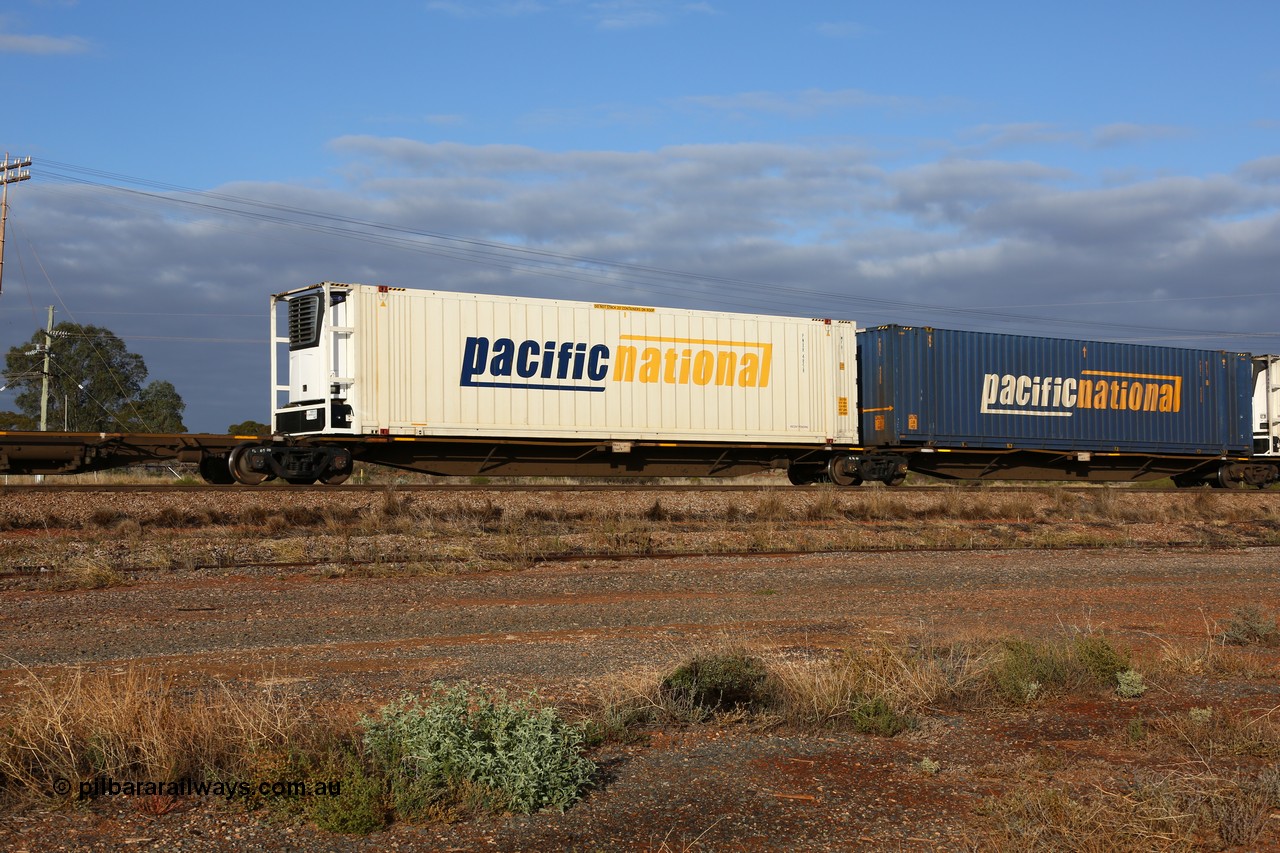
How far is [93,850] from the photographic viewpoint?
4.16 meters

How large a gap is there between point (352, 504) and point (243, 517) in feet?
6.03

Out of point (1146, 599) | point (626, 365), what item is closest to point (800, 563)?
point (1146, 599)

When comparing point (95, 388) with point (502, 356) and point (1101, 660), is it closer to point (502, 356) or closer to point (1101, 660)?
point (502, 356)

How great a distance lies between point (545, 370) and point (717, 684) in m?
14.5

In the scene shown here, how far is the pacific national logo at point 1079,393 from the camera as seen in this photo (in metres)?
25.3

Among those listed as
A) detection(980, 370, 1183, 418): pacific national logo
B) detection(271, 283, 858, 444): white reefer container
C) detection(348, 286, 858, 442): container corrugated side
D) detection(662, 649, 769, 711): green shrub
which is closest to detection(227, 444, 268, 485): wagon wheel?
detection(271, 283, 858, 444): white reefer container

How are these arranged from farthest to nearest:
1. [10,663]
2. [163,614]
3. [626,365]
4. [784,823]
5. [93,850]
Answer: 1. [626,365]
2. [163,614]
3. [10,663]
4. [784,823]
5. [93,850]

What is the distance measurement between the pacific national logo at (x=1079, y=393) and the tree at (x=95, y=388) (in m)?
49.0

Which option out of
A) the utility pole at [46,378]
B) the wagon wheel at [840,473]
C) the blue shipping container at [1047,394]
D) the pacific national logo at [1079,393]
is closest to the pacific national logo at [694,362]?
the wagon wheel at [840,473]

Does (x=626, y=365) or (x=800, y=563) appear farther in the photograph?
(x=626, y=365)

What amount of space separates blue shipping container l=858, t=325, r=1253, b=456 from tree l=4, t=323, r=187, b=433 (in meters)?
48.0

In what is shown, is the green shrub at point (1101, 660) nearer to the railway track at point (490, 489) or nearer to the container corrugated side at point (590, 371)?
the railway track at point (490, 489)

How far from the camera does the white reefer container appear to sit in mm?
19469

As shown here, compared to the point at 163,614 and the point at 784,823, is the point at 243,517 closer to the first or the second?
the point at 163,614
